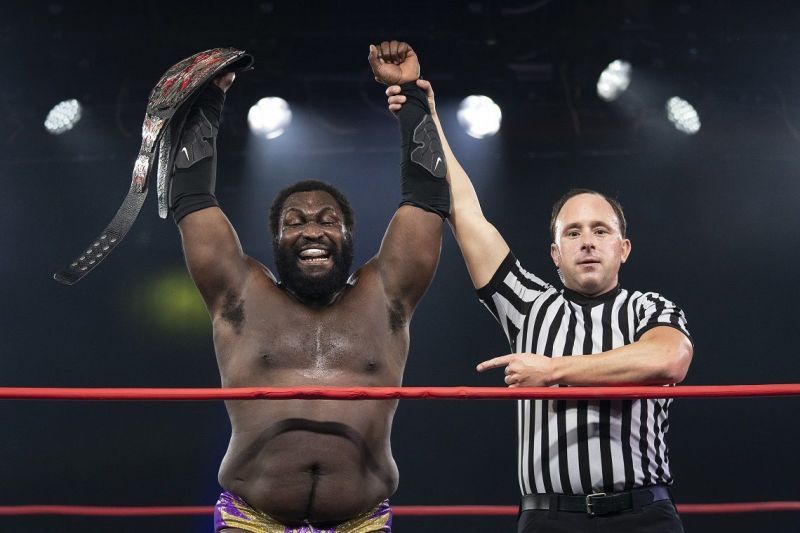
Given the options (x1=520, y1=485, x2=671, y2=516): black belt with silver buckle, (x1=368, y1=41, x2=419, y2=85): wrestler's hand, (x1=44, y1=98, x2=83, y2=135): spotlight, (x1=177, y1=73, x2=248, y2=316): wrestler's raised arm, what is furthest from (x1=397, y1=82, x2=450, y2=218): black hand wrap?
(x1=44, y1=98, x2=83, y2=135): spotlight

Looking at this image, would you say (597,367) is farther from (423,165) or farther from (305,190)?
(305,190)

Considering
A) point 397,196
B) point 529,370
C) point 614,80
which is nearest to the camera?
point 529,370

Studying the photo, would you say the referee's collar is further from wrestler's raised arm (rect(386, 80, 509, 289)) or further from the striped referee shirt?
wrestler's raised arm (rect(386, 80, 509, 289))

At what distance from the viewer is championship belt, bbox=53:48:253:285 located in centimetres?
204

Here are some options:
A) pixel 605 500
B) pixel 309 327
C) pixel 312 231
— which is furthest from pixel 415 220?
pixel 605 500

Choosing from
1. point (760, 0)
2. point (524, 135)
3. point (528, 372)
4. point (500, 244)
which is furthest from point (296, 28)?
point (528, 372)

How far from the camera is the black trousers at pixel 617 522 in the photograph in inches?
71.1

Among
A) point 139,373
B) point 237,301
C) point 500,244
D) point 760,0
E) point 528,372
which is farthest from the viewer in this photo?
point 139,373

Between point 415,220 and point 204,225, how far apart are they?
0.50m

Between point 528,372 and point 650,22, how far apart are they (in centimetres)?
367

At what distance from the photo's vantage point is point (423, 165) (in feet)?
7.01

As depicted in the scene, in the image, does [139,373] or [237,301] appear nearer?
[237,301]

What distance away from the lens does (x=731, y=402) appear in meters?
5.05

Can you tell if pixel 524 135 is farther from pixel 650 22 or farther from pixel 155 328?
pixel 155 328
